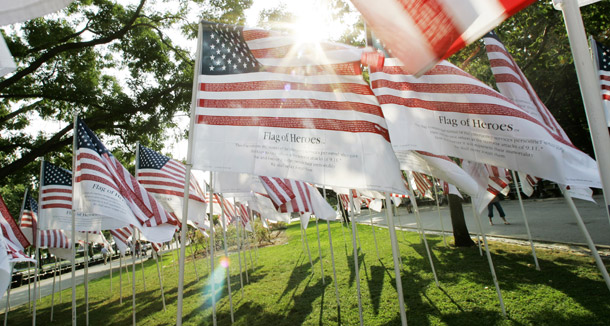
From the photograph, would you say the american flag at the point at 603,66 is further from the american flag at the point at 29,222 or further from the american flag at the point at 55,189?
the american flag at the point at 29,222

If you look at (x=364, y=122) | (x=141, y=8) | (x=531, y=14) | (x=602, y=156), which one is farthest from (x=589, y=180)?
(x=141, y=8)

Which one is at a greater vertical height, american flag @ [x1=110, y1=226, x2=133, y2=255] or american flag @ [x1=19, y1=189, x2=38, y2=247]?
american flag @ [x1=19, y1=189, x2=38, y2=247]

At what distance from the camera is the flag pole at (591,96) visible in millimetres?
1894

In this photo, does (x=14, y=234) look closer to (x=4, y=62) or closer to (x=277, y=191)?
(x=277, y=191)

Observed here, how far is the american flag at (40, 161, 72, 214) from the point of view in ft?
27.4

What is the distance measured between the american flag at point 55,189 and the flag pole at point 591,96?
9932 millimetres

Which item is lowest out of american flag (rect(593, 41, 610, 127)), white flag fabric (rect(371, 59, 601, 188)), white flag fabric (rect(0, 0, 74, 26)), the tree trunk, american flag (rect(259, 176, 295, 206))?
the tree trunk

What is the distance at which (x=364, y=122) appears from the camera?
3.59m

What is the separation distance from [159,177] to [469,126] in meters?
7.06

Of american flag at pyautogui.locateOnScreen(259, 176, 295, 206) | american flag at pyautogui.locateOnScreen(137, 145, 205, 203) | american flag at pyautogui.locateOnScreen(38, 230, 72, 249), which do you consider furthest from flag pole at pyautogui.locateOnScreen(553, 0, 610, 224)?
american flag at pyautogui.locateOnScreen(38, 230, 72, 249)

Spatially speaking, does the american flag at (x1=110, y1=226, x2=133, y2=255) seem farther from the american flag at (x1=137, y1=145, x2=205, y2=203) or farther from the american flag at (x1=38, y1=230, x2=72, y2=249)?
the american flag at (x1=38, y1=230, x2=72, y2=249)

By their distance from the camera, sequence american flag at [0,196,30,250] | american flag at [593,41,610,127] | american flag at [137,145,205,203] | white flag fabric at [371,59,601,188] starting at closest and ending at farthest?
1. white flag fabric at [371,59,601,188]
2. american flag at [0,196,30,250]
3. american flag at [593,41,610,127]
4. american flag at [137,145,205,203]

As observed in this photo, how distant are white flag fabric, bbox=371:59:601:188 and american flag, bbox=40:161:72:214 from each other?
850 cm

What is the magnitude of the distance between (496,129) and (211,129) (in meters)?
2.82
